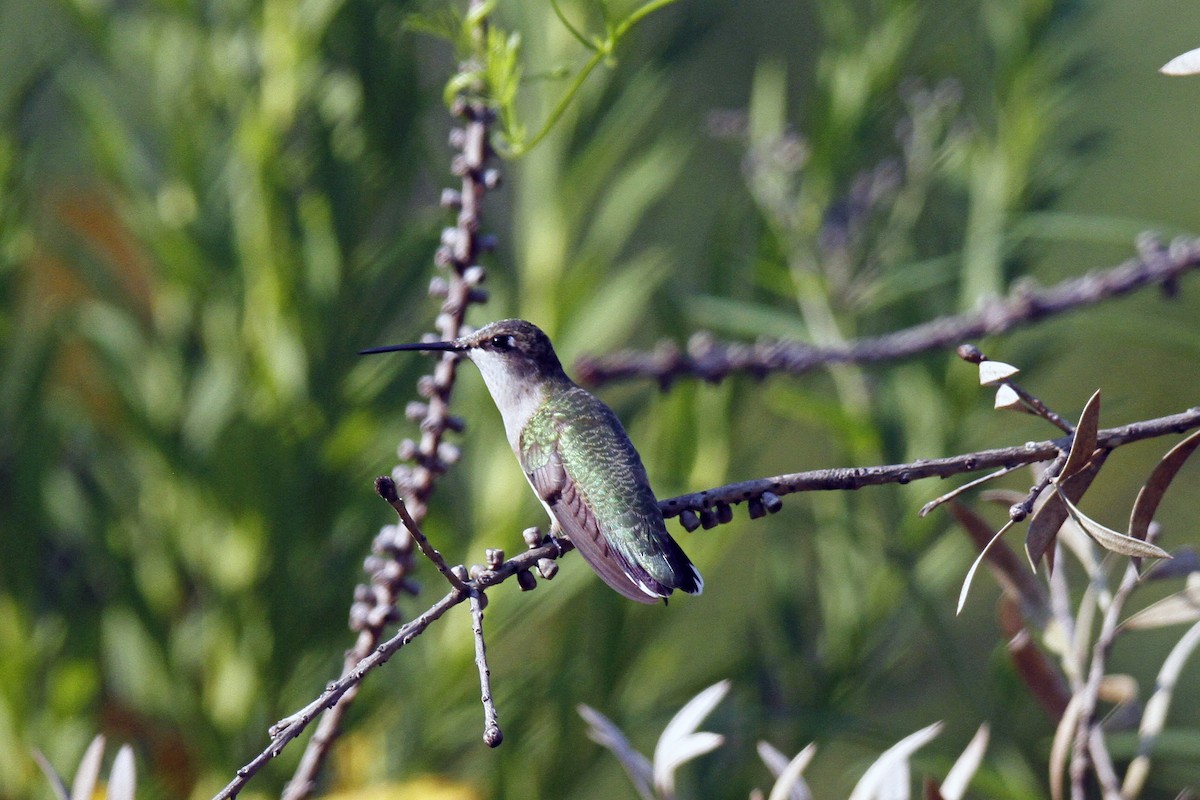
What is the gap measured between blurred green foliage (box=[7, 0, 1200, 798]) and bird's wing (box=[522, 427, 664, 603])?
0.21 m

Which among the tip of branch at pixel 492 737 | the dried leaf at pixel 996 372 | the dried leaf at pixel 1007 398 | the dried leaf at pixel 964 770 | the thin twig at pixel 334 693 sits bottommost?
the dried leaf at pixel 964 770

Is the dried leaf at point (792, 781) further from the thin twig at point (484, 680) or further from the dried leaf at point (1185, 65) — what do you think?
the dried leaf at point (1185, 65)

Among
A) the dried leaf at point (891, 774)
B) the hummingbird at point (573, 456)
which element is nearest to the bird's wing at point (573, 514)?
the hummingbird at point (573, 456)

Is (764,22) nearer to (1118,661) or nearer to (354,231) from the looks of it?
(1118,661)

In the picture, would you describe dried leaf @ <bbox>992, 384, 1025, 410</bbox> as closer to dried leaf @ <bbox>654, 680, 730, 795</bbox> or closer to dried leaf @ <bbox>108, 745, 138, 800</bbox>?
dried leaf @ <bbox>654, 680, 730, 795</bbox>

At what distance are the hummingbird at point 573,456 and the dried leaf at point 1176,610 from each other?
0.18 metres

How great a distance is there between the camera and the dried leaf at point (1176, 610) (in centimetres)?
48

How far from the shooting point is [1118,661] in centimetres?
178

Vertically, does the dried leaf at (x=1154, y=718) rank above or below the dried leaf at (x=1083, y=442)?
below

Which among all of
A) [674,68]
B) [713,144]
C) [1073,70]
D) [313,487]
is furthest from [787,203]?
[713,144]

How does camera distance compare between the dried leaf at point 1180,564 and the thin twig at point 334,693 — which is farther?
the dried leaf at point 1180,564

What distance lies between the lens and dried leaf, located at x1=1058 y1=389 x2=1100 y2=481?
350 millimetres

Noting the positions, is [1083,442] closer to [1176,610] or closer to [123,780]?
[1176,610]

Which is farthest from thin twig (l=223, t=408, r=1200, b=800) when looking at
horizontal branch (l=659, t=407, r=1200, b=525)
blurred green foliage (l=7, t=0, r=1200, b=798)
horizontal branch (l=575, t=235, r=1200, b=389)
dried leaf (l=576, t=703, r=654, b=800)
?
blurred green foliage (l=7, t=0, r=1200, b=798)
